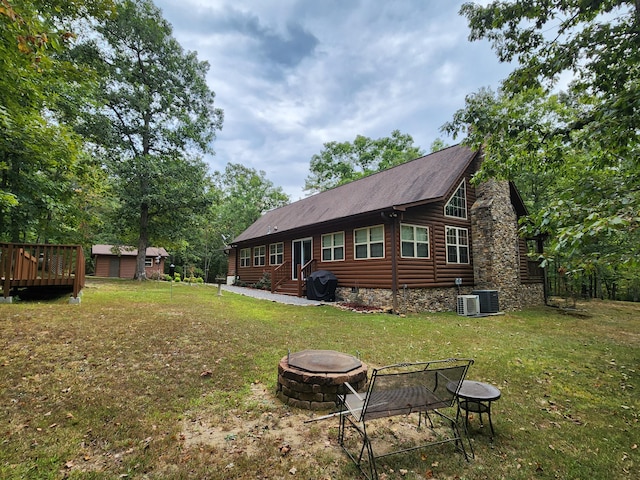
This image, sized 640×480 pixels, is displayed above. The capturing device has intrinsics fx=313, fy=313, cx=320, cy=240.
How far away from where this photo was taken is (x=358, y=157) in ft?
100

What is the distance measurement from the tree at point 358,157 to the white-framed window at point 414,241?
18073 millimetres

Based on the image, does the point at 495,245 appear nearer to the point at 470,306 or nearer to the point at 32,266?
the point at 470,306

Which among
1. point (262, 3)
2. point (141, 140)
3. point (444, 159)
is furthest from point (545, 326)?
point (141, 140)

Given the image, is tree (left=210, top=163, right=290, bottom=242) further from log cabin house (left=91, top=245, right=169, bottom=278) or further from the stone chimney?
the stone chimney

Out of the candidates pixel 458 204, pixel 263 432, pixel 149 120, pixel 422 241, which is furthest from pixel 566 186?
pixel 149 120

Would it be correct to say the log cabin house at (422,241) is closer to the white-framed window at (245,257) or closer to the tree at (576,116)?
the tree at (576,116)

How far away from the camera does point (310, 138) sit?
101 feet

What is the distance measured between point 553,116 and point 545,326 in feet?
49.8

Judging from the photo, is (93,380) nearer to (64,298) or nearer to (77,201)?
(64,298)

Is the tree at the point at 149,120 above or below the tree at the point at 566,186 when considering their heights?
above

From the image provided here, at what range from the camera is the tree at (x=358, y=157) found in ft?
95.6

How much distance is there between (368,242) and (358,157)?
67.9 ft

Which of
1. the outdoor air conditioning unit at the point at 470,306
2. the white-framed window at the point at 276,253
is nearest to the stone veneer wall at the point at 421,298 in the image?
the outdoor air conditioning unit at the point at 470,306

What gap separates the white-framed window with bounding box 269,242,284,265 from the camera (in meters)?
16.7
